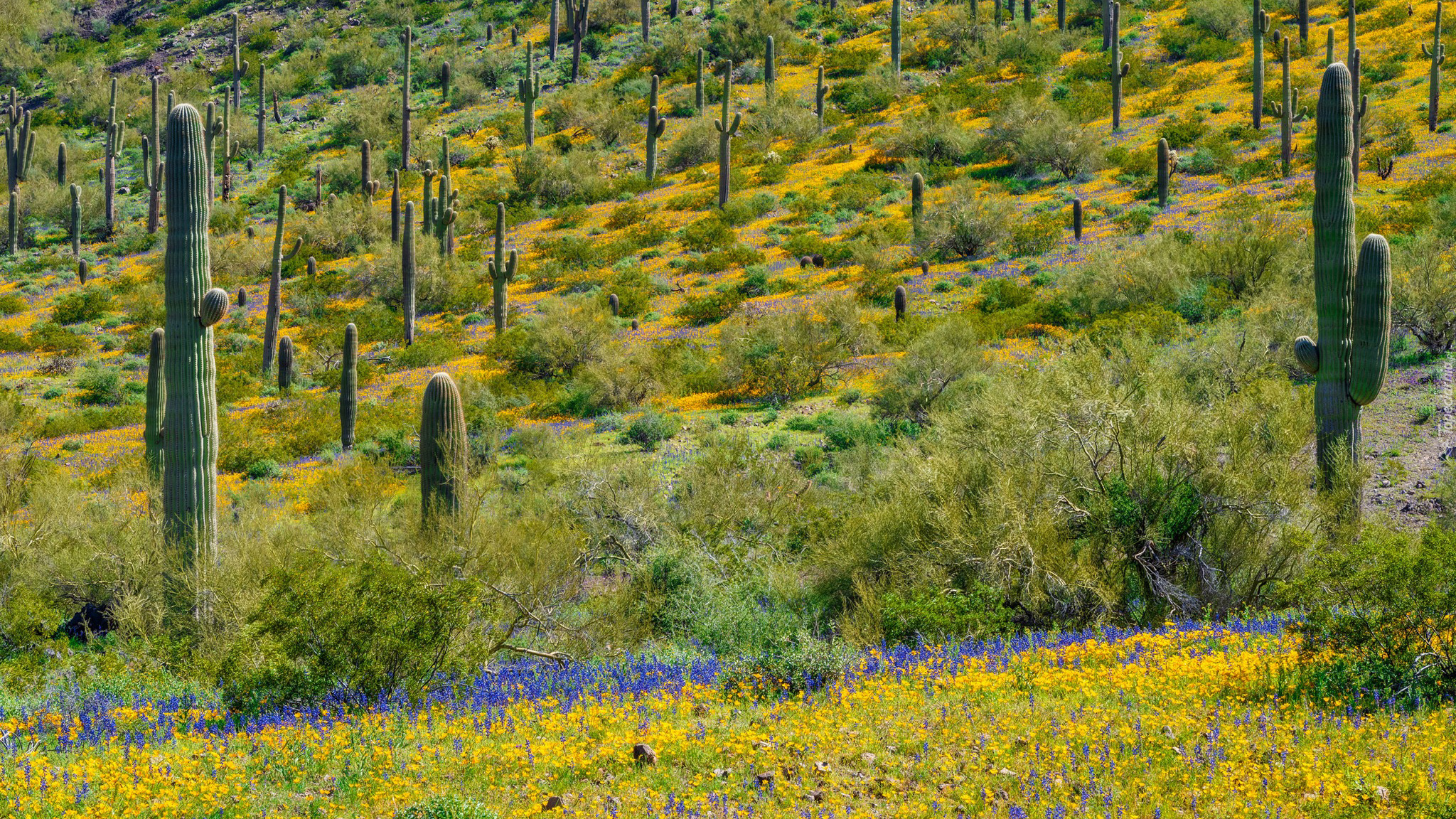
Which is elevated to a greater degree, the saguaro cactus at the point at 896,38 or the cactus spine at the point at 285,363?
the saguaro cactus at the point at 896,38

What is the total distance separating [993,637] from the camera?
30.9 feet

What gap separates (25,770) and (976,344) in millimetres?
18525

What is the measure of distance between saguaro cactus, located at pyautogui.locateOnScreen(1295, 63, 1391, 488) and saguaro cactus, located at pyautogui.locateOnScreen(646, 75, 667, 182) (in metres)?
30.9

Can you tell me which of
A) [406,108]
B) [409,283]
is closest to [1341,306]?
[409,283]

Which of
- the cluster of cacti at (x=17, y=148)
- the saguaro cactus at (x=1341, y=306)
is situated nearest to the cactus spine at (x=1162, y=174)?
the saguaro cactus at (x=1341, y=306)

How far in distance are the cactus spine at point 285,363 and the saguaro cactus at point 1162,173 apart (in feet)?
77.7

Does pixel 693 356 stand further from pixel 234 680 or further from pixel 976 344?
pixel 234 680

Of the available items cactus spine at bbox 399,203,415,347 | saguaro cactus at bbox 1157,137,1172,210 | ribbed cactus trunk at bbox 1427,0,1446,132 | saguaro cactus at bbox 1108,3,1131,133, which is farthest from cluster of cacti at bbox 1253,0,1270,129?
cactus spine at bbox 399,203,415,347

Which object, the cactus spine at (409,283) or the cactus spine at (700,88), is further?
the cactus spine at (700,88)

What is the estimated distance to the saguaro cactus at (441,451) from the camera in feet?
41.6

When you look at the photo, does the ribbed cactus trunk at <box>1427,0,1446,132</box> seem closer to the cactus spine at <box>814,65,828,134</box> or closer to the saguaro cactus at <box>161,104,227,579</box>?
the cactus spine at <box>814,65,828,134</box>

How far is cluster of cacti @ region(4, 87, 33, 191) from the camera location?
48172mm

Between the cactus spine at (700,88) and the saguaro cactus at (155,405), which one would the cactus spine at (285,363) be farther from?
the cactus spine at (700,88)

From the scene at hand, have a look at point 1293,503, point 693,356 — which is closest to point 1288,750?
point 1293,503
